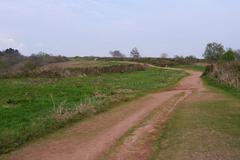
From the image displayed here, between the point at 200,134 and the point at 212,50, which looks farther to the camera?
the point at 212,50

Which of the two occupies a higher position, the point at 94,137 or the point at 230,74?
the point at 230,74

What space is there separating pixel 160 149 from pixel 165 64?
229 ft

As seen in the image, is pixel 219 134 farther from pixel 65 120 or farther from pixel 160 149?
pixel 65 120

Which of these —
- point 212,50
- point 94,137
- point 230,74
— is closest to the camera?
point 94,137

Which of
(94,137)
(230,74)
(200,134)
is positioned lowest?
(94,137)

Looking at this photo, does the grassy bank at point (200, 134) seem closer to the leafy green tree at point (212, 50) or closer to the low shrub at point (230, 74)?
the low shrub at point (230, 74)

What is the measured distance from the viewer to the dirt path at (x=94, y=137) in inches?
388

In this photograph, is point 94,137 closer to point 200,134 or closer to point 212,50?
point 200,134

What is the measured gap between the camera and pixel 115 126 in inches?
547

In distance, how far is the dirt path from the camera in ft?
32.4

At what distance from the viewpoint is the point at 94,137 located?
474 inches

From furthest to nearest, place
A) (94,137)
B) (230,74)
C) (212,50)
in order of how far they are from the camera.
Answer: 1. (212,50)
2. (230,74)
3. (94,137)

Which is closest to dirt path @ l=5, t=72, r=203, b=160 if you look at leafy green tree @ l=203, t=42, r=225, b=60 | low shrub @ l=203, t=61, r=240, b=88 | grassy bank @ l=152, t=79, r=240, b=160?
grassy bank @ l=152, t=79, r=240, b=160

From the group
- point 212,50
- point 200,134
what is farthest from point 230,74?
point 212,50
